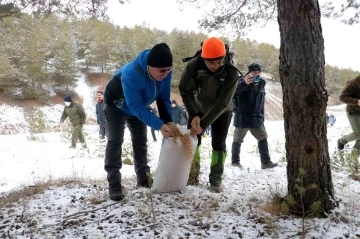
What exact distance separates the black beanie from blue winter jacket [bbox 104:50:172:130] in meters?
0.15

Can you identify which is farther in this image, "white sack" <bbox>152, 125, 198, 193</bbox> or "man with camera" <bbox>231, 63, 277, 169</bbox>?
"man with camera" <bbox>231, 63, 277, 169</bbox>

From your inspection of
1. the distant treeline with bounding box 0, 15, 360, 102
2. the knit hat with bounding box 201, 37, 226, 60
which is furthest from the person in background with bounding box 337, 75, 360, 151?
the distant treeline with bounding box 0, 15, 360, 102

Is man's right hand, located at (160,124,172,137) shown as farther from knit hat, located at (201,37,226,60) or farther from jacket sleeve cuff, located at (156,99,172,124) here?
knit hat, located at (201,37,226,60)

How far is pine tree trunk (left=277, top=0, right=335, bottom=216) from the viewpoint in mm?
2551

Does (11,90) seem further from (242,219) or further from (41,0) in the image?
(242,219)

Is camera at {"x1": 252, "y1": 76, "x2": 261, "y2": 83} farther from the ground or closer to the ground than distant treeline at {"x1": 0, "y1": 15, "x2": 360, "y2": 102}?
closer to the ground

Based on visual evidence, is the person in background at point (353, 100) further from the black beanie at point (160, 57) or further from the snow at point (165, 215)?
the black beanie at point (160, 57)

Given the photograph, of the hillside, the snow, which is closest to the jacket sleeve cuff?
the snow

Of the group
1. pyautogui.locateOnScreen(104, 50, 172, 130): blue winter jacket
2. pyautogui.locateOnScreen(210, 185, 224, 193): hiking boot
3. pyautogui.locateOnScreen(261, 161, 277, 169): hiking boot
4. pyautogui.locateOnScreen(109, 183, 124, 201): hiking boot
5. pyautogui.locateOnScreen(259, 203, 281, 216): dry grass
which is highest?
pyautogui.locateOnScreen(104, 50, 172, 130): blue winter jacket

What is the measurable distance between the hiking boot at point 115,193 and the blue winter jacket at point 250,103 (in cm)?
277

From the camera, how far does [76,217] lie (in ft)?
8.38

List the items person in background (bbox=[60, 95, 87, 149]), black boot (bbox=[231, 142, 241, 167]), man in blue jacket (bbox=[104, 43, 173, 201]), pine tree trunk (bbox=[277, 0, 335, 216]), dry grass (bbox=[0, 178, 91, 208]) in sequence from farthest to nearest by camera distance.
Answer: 1. person in background (bbox=[60, 95, 87, 149])
2. black boot (bbox=[231, 142, 241, 167])
3. dry grass (bbox=[0, 178, 91, 208])
4. man in blue jacket (bbox=[104, 43, 173, 201])
5. pine tree trunk (bbox=[277, 0, 335, 216])

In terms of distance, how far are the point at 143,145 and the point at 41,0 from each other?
2248 millimetres

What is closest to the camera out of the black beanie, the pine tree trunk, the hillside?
the pine tree trunk
